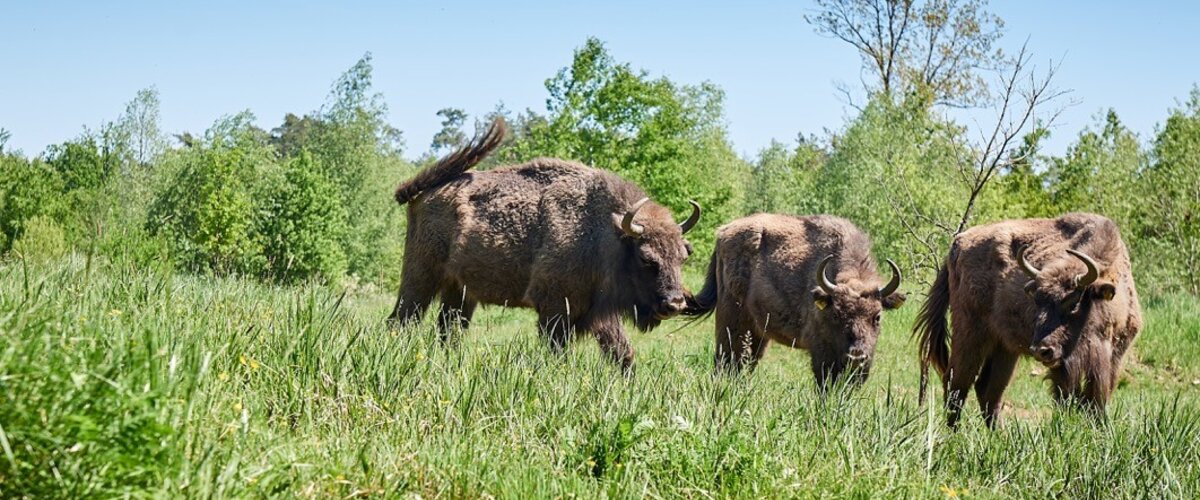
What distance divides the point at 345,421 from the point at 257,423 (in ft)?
2.46

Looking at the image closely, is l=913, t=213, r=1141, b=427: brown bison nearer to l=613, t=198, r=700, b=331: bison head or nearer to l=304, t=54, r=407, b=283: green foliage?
l=613, t=198, r=700, b=331: bison head

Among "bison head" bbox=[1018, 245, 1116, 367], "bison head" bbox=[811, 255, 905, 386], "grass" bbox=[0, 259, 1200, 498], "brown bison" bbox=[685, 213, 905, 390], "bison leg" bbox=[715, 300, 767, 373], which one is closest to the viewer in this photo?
"grass" bbox=[0, 259, 1200, 498]

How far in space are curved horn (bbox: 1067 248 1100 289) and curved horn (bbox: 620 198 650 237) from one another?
378 cm

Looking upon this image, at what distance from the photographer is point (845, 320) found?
9.81m

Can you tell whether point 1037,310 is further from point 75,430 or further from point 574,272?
point 75,430

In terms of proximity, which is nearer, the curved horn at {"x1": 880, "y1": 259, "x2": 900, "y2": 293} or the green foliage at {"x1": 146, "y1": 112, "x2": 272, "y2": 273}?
the curved horn at {"x1": 880, "y1": 259, "x2": 900, "y2": 293}

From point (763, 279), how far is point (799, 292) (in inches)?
17.4

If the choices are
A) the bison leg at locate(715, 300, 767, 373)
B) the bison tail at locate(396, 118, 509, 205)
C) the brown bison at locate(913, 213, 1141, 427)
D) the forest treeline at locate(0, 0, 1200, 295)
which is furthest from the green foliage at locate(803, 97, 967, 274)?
the bison tail at locate(396, 118, 509, 205)

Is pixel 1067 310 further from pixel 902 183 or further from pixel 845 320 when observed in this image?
pixel 902 183

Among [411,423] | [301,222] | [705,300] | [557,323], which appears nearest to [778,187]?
[301,222]

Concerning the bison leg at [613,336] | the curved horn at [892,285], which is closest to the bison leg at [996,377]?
the curved horn at [892,285]

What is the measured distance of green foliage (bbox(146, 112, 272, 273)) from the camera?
2188 cm

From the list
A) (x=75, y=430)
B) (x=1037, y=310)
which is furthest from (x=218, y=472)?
(x=1037, y=310)

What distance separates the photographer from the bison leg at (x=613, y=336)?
997 cm
